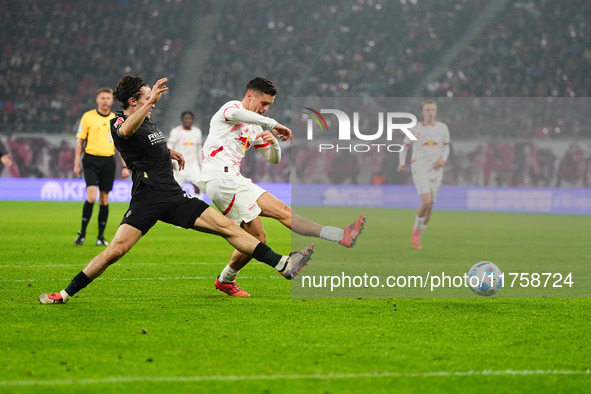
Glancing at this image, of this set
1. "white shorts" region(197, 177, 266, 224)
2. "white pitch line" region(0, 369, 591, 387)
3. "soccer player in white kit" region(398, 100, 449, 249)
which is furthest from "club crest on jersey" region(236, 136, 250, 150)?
"white pitch line" region(0, 369, 591, 387)

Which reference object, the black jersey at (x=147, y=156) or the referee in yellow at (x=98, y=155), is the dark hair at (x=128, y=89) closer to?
the black jersey at (x=147, y=156)

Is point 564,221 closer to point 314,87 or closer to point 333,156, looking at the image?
point 333,156

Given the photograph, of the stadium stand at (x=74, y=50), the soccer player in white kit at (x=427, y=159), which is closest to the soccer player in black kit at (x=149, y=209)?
the soccer player in white kit at (x=427, y=159)

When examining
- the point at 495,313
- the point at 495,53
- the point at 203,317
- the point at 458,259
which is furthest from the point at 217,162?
the point at 495,53

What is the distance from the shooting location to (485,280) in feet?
24.7

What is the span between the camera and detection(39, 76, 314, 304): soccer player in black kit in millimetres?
6664

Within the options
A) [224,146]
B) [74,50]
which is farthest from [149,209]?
[74,50]

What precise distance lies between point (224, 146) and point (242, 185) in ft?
1.34

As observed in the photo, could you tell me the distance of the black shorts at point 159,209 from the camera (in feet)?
21.9

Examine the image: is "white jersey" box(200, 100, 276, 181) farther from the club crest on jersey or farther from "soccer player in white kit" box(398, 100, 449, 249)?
"soccer player in white kit" box(398, 100, 449, 249)

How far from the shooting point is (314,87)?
35.7 m

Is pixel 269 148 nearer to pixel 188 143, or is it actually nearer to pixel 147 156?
pixel 147 156

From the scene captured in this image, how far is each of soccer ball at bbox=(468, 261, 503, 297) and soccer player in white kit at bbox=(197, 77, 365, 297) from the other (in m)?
1.18

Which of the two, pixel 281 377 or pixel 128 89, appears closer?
pixel 281 377
